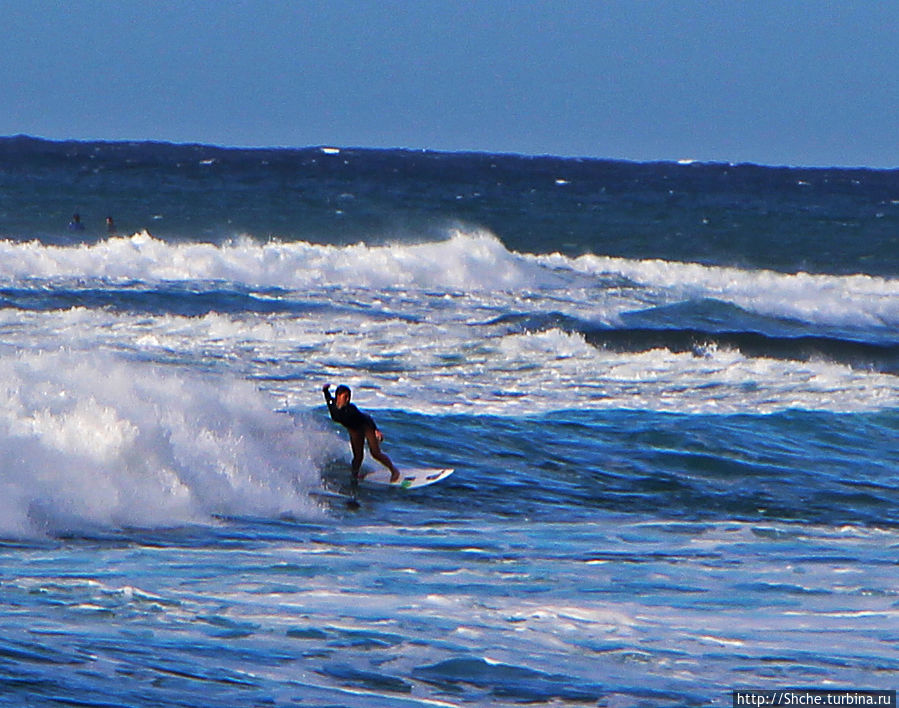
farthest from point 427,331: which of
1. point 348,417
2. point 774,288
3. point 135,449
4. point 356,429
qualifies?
point 774,288

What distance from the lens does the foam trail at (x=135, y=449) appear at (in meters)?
11.2

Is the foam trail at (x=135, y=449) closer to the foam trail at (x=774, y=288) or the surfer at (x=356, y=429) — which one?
the surfer at (x=356, y=429)

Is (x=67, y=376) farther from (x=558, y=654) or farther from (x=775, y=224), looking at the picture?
(x=775, y=224)

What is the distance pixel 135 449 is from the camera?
12570 mm

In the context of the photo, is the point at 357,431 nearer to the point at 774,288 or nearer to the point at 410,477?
the point at 410,477

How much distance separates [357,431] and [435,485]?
91 cm

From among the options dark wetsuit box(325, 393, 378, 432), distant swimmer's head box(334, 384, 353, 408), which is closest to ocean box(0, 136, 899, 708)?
dark wetsuit box(325, 393, 378, 432)

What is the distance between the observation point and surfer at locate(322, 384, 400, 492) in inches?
540

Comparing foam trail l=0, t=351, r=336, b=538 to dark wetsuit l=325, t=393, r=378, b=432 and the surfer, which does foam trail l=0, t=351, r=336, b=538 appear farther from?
dark wetsuit l=325, t=393, r=378, b=432

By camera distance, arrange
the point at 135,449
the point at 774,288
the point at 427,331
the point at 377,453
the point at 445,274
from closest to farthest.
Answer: the point at 135,449, the point at 377,453, the point at 427,331, the point at 445,274, the point at 774,288

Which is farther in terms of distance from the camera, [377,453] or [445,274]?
[445,274]

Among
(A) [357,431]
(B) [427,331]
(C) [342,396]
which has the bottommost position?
(A) [357,431]

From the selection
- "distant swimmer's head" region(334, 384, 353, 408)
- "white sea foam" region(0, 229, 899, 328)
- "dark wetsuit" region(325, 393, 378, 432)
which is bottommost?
"dark wetsuit" region(325, 393, 378, 432)

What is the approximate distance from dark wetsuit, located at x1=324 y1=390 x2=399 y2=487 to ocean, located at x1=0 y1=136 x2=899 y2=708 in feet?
0.94
